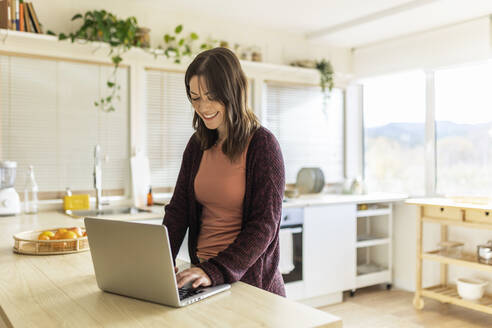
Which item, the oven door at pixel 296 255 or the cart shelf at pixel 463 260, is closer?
the cart shelf at pixel 463 260

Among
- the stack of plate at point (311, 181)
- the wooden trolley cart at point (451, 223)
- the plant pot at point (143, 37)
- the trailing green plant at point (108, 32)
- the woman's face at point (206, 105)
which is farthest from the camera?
the stack of plate at point (311, 181)

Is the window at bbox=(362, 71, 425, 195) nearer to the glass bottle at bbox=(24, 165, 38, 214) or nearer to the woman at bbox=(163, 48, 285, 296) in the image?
the glass bottle at bbox=(24, 165, 38, 214)

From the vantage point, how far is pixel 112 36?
3.29 metres

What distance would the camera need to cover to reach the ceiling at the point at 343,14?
137 inches

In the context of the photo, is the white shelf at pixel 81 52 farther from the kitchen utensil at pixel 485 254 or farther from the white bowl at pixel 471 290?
the white bowl at pixel 471 290

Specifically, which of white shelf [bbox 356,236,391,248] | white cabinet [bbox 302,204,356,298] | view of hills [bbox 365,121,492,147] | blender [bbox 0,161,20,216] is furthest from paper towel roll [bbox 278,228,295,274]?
blender [bbox 0,161,20,216]

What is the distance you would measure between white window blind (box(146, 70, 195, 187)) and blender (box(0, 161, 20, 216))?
100cm

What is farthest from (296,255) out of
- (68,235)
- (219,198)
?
(219,198)

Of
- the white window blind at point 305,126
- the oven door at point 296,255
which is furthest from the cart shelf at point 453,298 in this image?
the white window blind at point 305,126

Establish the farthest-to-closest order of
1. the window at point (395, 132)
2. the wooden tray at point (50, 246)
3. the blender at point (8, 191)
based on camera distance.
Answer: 1. the window at point (395, 132)
2. the blender at point (8, 191)
3. the wooden tray at point (50, 246)

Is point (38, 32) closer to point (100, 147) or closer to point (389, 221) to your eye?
point (100, 147)

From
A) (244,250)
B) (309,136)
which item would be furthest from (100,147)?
(244,250)

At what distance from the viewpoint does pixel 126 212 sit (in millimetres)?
3430

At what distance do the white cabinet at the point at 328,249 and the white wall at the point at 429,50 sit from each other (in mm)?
1408
